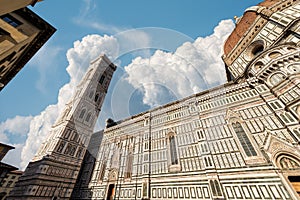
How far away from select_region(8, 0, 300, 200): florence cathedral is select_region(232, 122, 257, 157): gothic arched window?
63 mm

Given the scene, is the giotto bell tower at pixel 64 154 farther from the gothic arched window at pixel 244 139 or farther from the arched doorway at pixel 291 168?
the arched doorway at pixel 291 168

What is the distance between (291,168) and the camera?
28.1 ft

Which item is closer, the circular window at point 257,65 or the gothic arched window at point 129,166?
the circular window at point 257,65

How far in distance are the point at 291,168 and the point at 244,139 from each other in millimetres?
2989

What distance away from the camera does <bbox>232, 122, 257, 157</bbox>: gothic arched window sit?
10.3 meters

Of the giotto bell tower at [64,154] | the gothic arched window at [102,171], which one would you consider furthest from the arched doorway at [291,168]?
the giotto bell tower at [64,154]

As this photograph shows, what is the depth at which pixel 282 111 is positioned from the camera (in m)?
10.4

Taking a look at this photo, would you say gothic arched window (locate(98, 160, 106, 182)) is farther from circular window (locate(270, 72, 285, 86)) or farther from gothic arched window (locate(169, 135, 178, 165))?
circular window (locate(270, 72, 285, 86))

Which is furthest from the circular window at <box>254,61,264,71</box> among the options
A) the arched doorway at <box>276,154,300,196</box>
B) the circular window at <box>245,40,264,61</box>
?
the arched doorway at <box>276,154,300,196</box>

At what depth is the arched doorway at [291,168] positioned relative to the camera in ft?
27.1

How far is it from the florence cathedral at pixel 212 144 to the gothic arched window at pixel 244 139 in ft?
0.21

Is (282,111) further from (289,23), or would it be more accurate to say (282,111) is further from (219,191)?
(289,23)

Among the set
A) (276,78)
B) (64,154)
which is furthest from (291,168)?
(64,154)

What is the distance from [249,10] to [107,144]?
3143cm
